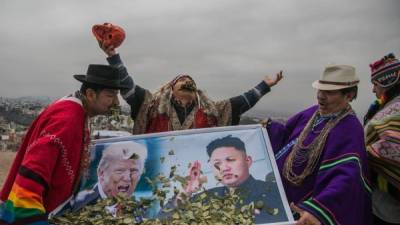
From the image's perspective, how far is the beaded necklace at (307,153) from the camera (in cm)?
397

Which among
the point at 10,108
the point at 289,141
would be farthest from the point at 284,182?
the point at 10,108

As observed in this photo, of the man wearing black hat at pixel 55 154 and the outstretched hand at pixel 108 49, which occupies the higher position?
the outstretched hand at pixel 108 49

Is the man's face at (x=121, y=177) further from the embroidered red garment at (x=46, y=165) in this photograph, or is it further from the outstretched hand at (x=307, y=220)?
the outstretched hand at (x=307, y=220)

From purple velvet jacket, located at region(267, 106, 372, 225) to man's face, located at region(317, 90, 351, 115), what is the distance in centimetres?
13

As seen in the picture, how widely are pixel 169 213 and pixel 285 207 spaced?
95 centimetres

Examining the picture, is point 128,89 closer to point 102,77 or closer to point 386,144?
point 102,77

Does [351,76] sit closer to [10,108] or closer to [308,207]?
[308,207]

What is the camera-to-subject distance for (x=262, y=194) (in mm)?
3705

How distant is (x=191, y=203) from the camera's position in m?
3.61

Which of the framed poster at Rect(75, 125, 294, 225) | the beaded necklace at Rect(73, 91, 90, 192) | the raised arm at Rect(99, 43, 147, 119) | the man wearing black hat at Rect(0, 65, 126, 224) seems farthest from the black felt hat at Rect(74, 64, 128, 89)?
the raised arm at Rect(99, 43, 147, 119)

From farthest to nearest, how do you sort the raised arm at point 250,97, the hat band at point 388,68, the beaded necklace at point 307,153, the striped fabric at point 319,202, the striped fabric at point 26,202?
the raised arm at point 250,97 → the hat band at point 388,68 → the beaded necklace at point 307,153 → the striped fabric at point 319,202 → the striped fabric at point 26,202

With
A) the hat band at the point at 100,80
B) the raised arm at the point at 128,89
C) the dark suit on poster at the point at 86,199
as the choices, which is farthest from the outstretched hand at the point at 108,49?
the dark suit on poster at the point at 86,199

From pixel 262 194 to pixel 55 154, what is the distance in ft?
5.58

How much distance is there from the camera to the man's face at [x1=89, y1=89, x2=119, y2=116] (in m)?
3.54
